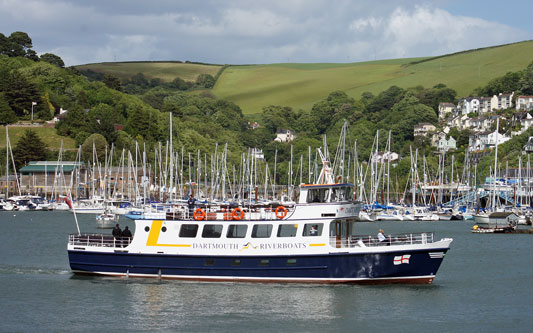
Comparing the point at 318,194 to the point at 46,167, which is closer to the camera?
the point at 318,194

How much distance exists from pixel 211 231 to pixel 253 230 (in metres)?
2.27

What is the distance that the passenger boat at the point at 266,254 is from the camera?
39031 millimetres

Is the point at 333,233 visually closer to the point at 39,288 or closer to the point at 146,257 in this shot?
the point at 146,257

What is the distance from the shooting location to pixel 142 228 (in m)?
41.2

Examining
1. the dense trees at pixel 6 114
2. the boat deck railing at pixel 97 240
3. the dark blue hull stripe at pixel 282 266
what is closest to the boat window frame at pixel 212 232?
the dark blue hull stripe at pixel 282 266

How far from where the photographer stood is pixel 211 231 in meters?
40.6

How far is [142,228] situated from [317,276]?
31.4 ft

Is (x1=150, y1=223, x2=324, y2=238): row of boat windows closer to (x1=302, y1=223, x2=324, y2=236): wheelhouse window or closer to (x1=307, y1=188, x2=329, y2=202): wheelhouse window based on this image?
(x1=302, y1=223, x2=324, y2=236): wheelhouse window

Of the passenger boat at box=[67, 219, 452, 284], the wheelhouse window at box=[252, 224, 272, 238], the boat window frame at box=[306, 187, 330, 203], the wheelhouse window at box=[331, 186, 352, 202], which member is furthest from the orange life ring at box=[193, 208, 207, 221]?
the wheelhouse window at box=[331, 186, 352, 202]

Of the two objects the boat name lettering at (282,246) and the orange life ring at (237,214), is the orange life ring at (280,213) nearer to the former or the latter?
the boat name lettering at (282,246)

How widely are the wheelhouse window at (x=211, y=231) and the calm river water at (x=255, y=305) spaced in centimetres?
252

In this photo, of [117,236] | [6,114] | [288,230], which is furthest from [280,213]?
[6,114]

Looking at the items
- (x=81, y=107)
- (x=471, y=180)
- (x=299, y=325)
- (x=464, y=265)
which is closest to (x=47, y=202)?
(x=81, y=107)

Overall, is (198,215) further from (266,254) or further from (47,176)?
(47,176)
